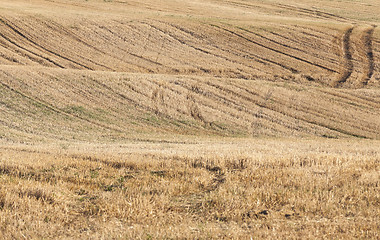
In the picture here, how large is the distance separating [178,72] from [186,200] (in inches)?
1223

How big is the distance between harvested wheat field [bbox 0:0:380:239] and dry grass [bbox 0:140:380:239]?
0.12 feet

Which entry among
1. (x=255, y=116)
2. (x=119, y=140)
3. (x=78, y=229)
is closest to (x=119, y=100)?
(x=119, y=140)

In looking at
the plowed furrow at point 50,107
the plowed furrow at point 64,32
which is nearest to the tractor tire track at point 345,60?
the plowed furrow at point 50,107

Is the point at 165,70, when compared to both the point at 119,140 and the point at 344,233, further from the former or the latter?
the point at 344,233

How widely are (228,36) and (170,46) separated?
261 inches

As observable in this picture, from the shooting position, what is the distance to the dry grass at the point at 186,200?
20.3ft

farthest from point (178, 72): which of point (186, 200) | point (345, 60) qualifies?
point (186, 200)

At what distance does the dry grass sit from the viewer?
6.20 m

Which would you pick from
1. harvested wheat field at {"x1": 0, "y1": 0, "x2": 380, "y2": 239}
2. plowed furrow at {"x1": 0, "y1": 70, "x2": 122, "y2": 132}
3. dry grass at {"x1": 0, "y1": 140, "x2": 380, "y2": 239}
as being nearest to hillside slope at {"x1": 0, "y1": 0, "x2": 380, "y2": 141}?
plowed furrow at {"x1": 0, "y1": 70, "x2": 122, "y2": 132}

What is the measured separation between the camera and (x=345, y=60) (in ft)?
137

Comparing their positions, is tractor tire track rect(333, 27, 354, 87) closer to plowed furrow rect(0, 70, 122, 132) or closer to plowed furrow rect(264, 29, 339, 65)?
plowed furrow rect(264, 29, 339, 65)

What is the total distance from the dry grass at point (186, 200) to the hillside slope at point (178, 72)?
13348mm

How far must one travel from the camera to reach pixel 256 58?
41750mm

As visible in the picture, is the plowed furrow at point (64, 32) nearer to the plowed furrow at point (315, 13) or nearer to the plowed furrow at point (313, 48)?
the plowed furrow at point (313, 48)
